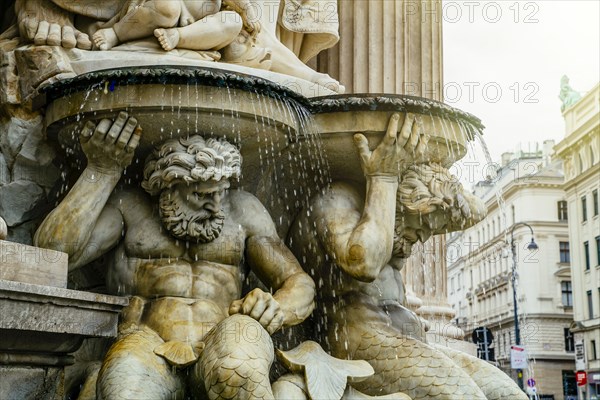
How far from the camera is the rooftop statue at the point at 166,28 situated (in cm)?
612

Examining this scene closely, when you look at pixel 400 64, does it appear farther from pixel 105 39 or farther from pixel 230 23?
pixel 105 39

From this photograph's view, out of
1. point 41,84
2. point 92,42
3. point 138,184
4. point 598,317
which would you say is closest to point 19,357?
point 138,184

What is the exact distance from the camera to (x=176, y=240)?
523 cm

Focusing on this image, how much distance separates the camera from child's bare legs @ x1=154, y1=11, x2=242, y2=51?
6152mm

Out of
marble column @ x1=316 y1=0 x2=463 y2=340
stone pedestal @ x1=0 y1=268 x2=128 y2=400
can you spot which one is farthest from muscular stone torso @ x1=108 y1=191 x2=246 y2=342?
marble column @ x1=316 y1=0 x2=463 y2=340

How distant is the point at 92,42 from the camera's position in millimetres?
6191

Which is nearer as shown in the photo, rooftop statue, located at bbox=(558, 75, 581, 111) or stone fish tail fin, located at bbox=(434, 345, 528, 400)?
stone fish tail fin, located at bbox=(434, 345, 528, 400)

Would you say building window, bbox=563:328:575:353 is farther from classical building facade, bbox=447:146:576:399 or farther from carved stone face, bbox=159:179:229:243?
carved stone face, bbox=159:179:229:243

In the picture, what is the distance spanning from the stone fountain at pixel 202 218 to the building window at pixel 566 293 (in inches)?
2198

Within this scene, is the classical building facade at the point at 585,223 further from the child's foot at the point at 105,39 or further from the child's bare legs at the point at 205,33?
the child's foot at the point at 105,39

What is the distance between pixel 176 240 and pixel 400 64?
453cm

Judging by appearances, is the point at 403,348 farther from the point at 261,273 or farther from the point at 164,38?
the point at 164,38

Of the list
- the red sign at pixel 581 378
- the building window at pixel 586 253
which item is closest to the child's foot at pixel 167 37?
the red sign at pixel 581 378

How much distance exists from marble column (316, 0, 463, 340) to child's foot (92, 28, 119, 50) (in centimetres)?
332
